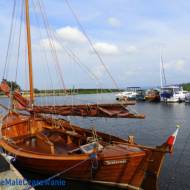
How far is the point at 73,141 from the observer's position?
1822 centimetres

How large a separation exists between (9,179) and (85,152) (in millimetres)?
5089

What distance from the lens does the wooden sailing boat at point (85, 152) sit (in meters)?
13.5

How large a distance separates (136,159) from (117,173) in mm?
1169

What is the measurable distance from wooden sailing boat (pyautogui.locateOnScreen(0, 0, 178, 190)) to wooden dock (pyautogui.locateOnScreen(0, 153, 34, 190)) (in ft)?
12.7

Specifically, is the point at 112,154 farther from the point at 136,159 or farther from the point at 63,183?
the point at 63,183

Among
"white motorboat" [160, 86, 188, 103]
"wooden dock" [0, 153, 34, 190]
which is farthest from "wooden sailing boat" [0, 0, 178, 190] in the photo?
"white motorboat" [160, 86, 188, 103]

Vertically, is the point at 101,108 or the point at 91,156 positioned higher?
the point at 101,108

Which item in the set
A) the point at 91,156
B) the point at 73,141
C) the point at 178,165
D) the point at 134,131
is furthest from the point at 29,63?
the point at 134,131

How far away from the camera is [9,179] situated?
988 centimetres

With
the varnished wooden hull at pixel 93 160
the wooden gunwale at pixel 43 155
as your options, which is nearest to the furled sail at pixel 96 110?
the varnished wooden hull at pixel 93 160

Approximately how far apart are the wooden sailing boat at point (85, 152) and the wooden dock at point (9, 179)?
3.86 meters

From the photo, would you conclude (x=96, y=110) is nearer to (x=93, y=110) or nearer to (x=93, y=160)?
(x=93, y=110)

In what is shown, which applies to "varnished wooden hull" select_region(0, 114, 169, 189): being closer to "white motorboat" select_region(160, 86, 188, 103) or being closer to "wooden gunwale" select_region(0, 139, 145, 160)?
"wooden gunwale" select_region(0, 139, 145, 160)

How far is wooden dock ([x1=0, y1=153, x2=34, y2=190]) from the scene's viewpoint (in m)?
9.36
